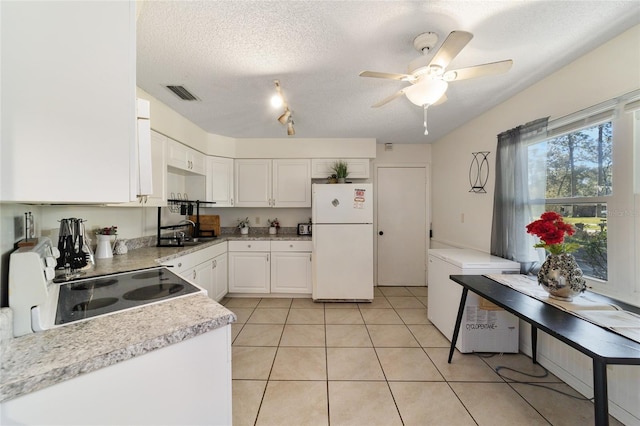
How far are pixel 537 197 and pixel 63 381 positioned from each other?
294 centimetres

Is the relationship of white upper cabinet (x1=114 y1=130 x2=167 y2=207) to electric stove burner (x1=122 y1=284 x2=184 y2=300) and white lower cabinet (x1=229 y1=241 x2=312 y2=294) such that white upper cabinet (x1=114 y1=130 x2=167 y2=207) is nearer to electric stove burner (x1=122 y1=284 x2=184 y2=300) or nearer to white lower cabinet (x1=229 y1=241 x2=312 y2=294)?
white lower cabinet (x1=229 y1=241 x2=312 y2=294)

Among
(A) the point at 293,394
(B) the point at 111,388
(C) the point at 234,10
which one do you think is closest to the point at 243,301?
(A) the point at 293,394

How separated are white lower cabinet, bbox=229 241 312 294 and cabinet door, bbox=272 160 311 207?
0.70m

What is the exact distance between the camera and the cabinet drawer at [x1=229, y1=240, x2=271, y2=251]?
11.6 feet

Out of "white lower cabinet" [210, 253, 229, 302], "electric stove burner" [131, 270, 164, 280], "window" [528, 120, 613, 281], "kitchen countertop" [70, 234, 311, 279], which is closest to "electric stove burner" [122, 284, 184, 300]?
"electric stove burner" [131, 270, 164, 280]

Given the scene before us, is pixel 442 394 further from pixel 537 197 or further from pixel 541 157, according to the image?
pixel 541 157

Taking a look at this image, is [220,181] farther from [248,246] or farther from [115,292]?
[115,292]

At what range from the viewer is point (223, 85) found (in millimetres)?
2154

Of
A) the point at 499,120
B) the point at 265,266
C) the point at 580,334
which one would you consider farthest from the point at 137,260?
the point at 499,120

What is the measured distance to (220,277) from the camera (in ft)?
10.8

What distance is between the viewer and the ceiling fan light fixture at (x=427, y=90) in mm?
1556

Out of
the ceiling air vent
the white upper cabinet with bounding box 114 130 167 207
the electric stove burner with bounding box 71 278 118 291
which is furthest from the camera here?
the white upper cabinet with bounding box 114 130 167 207

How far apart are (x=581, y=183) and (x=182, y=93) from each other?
336cm

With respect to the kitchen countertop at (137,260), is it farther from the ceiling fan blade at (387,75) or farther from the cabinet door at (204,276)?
the ceiling fan blade at (387,75)
